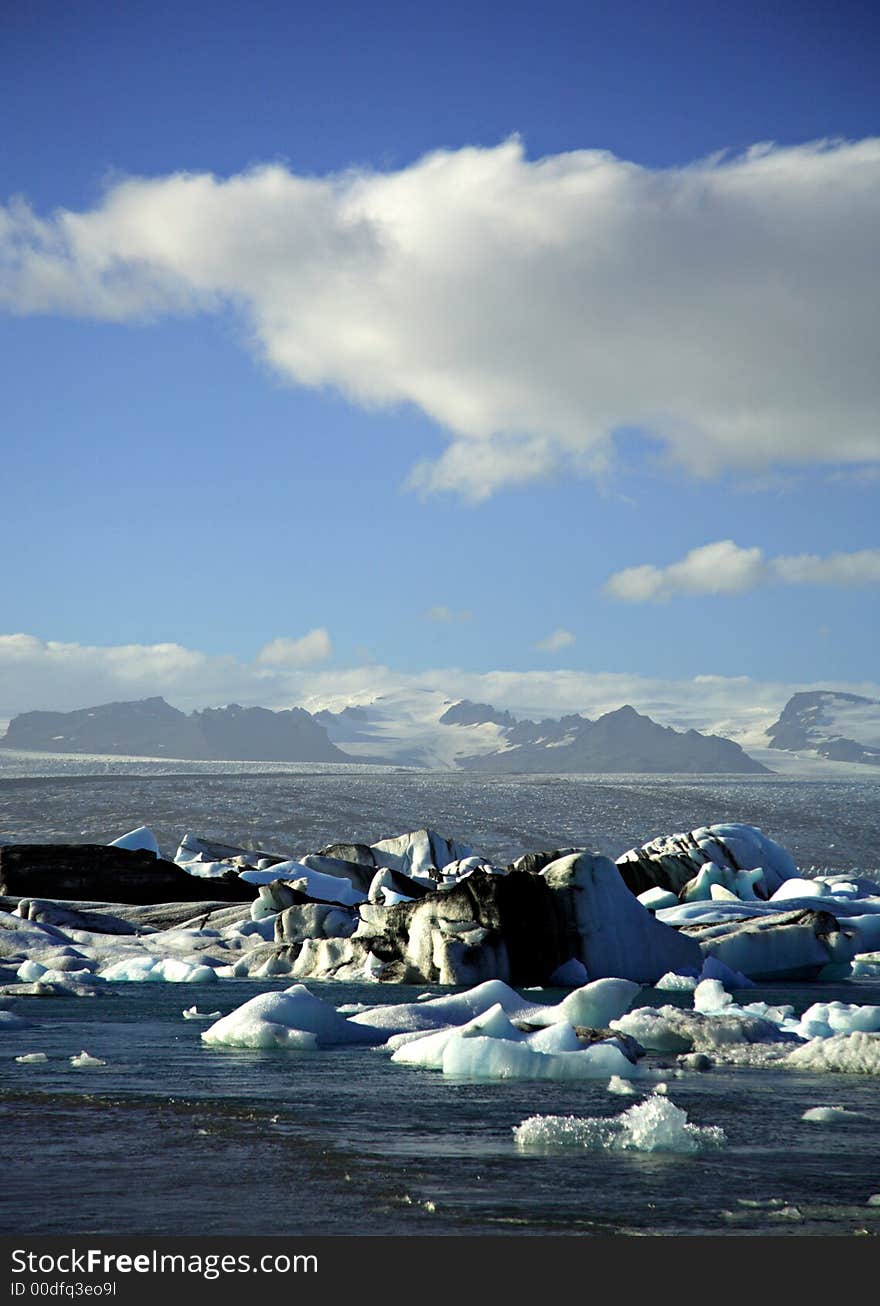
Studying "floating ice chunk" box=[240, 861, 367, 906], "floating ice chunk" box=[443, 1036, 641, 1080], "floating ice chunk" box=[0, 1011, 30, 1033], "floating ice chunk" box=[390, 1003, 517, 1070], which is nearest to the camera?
"floating ice chunk" box=[443, 1036, 641, 1080]

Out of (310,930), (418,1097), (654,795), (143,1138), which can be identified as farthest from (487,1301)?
(654,795)

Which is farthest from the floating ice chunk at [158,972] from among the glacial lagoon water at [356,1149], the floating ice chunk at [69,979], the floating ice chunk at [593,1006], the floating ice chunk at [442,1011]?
the floating ice chunk at [593,1006]

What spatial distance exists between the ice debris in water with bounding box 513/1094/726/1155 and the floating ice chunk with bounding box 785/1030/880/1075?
8.40 feet

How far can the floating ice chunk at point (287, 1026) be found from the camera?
28.0ft

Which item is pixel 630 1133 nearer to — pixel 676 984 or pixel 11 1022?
pixel 11 1022

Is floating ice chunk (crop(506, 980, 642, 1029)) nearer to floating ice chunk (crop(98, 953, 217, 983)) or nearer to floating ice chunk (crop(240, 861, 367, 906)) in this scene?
floating ice chunk (crop(98, 953, 217, 983))

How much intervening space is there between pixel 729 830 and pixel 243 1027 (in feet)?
59.3

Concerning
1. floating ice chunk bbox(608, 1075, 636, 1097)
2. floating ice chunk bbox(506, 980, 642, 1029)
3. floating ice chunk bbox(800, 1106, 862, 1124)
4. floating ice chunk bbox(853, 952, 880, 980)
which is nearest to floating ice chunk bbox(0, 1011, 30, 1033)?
floating ice chunk bbox(506, 980, 642, 1029)

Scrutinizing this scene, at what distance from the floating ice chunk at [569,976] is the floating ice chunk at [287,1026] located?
5214 mm

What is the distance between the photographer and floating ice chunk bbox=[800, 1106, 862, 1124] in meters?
6.04

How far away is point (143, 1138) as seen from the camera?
5.47 metres

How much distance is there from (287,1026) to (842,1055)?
3.58 metres

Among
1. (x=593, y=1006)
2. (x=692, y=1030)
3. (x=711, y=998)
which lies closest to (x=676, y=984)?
(x=711, y=998)

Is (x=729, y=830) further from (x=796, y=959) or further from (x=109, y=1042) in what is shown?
(x=109, y=1042)
